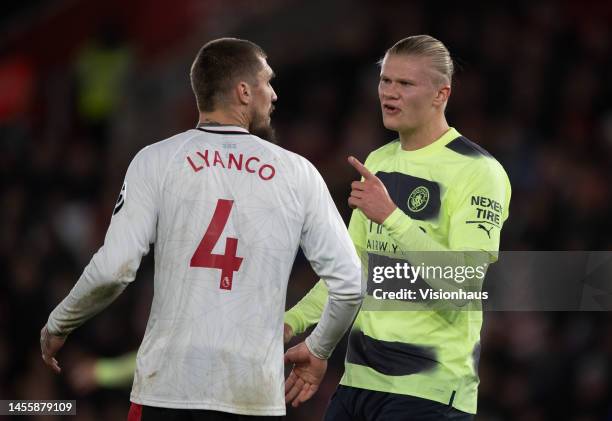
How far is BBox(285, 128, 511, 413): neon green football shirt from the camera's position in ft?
16.1

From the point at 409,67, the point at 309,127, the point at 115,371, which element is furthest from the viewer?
the point at 309,127

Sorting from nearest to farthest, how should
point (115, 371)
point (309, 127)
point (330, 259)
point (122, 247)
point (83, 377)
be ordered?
point (122, 247) → point (330, 259) → point (83, 377) → point (115, 371) → point (309, 127)

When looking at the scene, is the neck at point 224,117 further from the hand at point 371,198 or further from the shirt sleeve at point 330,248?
the hand at point 371,198

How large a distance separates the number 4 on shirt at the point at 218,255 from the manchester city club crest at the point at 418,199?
3.02 feet

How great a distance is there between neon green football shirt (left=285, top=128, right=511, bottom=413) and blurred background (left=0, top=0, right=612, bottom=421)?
3.82 m

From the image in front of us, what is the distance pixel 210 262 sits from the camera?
14.4 ft

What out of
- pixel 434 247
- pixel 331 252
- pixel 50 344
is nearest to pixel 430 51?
pixel 434 247

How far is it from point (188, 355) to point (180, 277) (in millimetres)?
260

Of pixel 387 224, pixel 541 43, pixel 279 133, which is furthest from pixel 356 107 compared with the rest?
pixel 387 224

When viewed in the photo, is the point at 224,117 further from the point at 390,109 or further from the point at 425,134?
the point at 425,134

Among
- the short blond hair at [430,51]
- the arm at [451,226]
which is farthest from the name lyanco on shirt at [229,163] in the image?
the short blond hair at [430,51]

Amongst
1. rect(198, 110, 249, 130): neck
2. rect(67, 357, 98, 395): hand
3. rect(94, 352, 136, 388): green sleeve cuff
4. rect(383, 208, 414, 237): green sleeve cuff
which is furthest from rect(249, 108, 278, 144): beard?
rect(94, 352, 136, 388): green sleeve cuff

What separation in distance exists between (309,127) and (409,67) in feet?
23.5

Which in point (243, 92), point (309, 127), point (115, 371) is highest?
point (309, 127)
